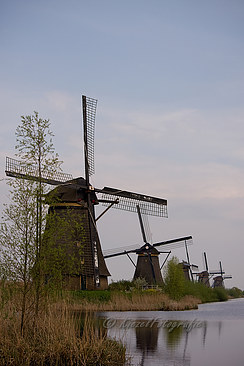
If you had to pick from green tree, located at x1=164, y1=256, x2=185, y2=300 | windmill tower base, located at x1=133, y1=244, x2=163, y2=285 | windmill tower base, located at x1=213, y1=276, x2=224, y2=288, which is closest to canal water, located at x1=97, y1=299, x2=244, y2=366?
green tree, located at x1=164, y1=256, x2=185, y2=300

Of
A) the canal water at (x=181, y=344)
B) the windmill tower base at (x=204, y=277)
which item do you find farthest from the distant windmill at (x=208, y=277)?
the canal water at (x=181, y=344)

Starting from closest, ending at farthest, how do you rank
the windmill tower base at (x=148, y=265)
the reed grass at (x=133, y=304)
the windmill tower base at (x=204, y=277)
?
the reed grass at (x=133, y=304) < the windmill tower base at (x=148, y=265) < the windmill tower base at (x=204, y=277)

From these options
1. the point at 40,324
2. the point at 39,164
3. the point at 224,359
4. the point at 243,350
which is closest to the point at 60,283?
the point at 40,324

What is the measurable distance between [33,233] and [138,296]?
17.8 m

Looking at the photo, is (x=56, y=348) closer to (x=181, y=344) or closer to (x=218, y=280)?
(x=181, y=344)

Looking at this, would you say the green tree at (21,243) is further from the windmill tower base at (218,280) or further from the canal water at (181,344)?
the windmill tower base at (218,280)

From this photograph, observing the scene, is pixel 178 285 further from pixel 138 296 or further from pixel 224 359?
pixel 224 359

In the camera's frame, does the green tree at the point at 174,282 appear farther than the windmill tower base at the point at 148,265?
No

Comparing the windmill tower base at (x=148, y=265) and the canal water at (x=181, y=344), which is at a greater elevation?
the windmill tower base at (x=148, y=265)

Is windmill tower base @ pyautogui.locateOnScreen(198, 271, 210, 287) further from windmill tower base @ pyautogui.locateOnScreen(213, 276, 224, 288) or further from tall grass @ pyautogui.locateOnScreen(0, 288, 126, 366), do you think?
tall grass @ pyautogui.locateOnScreen(0, 288, 126, 366)

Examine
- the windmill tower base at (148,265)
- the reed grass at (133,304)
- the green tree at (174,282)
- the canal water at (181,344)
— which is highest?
the windmill tower base at (148,265)

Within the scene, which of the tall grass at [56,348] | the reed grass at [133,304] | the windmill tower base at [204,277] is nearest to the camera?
the tall grass at [56,348]

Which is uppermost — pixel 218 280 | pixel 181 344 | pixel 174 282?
pixel 218 280

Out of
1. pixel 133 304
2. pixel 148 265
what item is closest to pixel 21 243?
pixel 133 304
